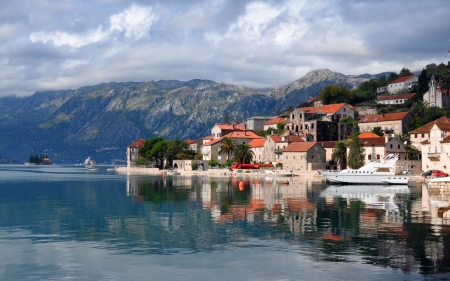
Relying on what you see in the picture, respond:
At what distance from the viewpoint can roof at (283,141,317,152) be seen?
4205 inches

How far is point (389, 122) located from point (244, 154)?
115 feet

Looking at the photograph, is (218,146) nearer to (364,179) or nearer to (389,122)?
(389,122)

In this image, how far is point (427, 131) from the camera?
95.7m

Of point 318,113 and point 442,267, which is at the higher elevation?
point 318,113

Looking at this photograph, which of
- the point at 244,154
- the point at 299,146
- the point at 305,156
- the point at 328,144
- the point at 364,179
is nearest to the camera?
the point at 364,179

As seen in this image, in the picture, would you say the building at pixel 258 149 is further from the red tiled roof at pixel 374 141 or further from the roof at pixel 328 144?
the red tiled roof at pixel 374 141

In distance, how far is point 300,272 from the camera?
69.4 ft

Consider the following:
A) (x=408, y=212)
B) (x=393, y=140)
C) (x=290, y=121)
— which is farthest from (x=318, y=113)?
(x=408, y=212)

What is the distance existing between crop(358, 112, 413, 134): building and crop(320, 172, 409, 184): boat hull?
1416 inches

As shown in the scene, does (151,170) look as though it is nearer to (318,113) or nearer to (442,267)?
(318,113)

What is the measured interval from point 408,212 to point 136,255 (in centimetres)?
2449

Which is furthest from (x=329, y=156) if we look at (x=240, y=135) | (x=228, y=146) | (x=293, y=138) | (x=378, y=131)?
(x=240, y=135)

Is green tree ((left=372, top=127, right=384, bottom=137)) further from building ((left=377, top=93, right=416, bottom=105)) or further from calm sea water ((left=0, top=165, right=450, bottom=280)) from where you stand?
calm sea water ((left=0, top=165, right=450, bottom=280))

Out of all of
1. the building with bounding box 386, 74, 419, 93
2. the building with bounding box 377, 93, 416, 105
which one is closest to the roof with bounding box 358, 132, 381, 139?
the building with bounding box 377, 93, 416, 105
